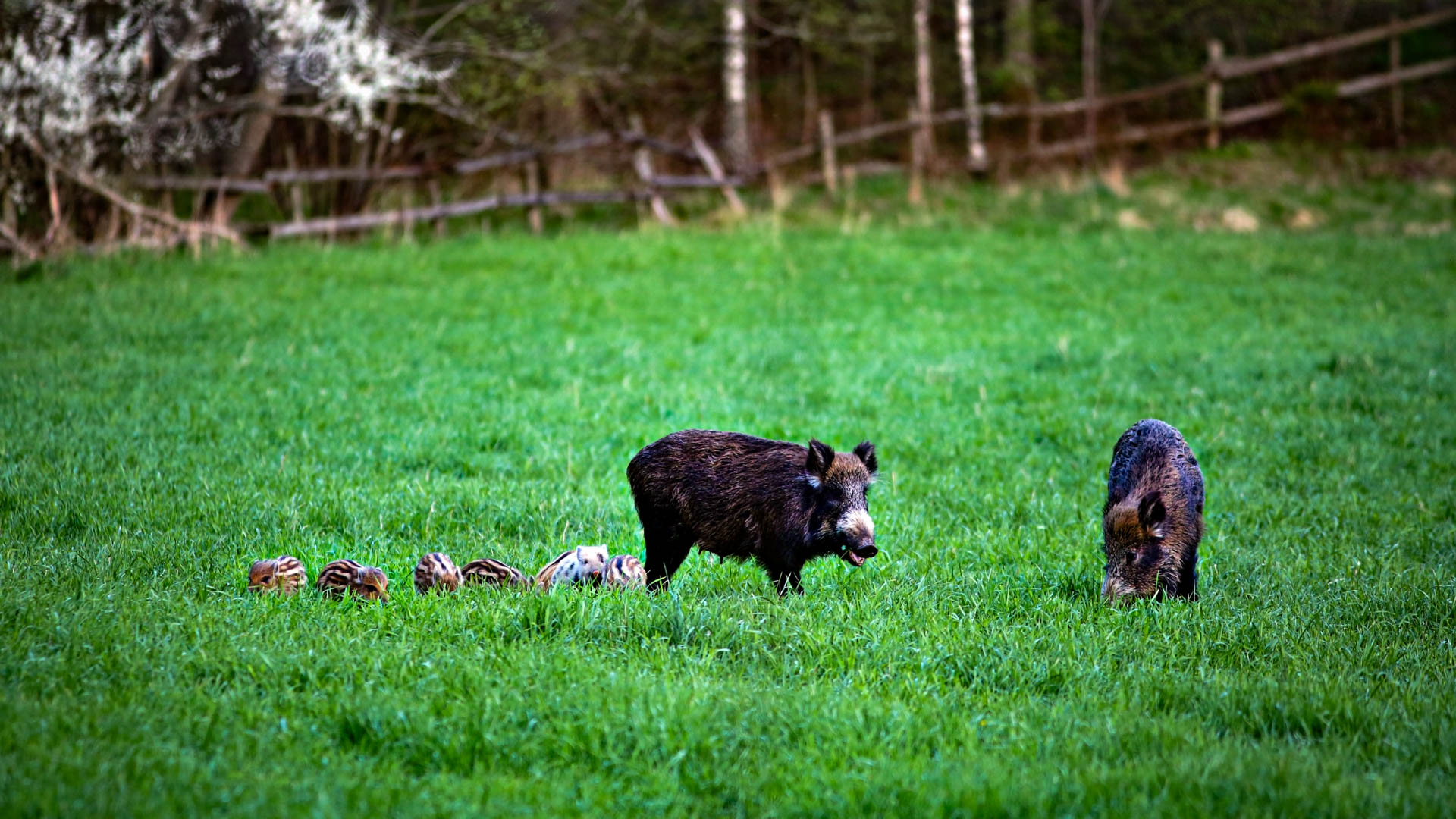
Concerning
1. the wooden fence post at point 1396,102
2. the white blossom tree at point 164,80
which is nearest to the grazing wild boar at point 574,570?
the white blossom tree at point 164,80

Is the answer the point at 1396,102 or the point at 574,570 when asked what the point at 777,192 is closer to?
the point at 1396,102

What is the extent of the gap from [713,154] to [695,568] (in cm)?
2023

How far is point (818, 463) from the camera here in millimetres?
5996

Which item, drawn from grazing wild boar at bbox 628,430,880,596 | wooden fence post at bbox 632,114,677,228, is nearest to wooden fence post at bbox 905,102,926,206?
wooden fence post at bbox 632,114,677,228

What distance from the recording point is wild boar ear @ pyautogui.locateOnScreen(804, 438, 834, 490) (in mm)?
5953

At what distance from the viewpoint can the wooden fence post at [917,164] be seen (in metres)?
25.4

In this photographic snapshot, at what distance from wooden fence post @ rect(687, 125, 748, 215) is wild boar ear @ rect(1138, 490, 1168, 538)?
1766 centimetres

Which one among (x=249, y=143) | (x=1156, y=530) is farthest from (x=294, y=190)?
(x=1156, y=530)

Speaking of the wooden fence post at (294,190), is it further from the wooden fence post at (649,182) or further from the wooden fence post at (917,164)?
the wooden fence post at (917,164)

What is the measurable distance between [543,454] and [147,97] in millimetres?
12959

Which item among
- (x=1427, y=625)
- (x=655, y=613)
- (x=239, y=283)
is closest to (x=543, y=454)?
(x=655, y=613)

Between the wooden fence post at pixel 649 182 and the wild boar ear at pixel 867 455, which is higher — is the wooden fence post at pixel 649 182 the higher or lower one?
the higher one

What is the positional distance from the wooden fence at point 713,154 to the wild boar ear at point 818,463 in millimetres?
15784

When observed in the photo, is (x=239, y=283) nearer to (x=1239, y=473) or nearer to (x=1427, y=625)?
(x=1239, y=473)
